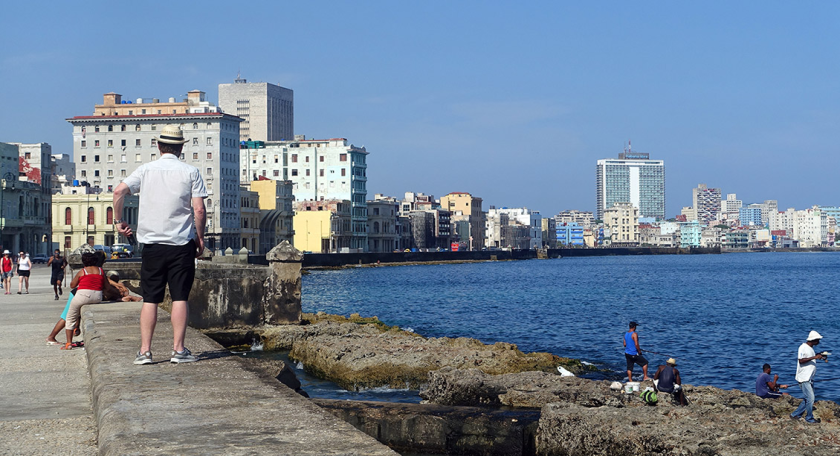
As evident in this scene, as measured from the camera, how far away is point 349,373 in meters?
17.5

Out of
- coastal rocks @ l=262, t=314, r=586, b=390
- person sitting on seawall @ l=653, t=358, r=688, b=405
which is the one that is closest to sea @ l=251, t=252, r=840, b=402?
coastal rocks @ l=262, t=314, r=586, b=390

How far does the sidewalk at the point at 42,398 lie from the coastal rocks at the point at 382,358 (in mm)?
5629

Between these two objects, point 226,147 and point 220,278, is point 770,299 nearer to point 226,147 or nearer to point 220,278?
point 220,278

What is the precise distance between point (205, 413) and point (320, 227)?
131m

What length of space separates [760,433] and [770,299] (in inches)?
2190

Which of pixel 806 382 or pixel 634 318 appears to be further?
pixel 634 318

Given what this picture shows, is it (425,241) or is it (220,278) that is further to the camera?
(425,241)

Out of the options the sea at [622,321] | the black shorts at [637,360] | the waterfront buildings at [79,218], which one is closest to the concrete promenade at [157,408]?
the sea at [622,321]

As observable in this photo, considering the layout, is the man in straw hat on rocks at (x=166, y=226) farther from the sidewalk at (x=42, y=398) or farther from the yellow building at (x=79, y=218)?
the yellow building at (x=79, y=218)

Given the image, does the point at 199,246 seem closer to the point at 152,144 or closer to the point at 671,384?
the point at 671,384

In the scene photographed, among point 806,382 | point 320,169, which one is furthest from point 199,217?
point 320,169

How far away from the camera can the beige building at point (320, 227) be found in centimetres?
13638

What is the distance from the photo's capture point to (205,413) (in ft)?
19.5

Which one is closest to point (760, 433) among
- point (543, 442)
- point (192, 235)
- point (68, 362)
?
point (543, 442)
